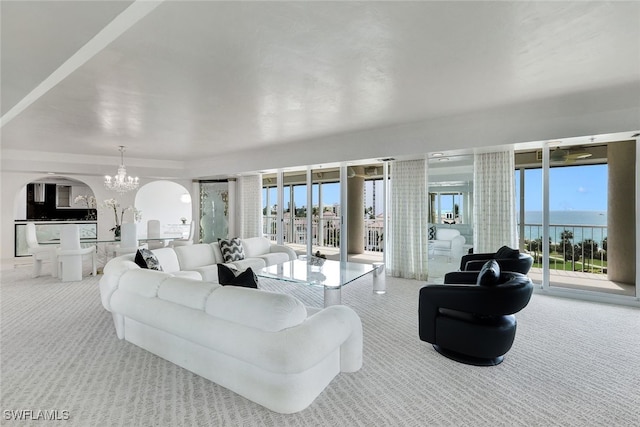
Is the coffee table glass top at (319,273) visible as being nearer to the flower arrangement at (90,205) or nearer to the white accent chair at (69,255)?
the white accent chair at (69,255)

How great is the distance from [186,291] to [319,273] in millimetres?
2178

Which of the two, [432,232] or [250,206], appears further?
[250,206]

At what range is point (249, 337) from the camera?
1.98m

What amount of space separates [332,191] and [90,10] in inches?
238

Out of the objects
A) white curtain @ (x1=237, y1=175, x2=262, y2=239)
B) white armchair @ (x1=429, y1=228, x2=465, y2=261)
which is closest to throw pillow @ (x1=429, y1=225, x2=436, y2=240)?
white armchair @ (x1=429, y1=228, x2=465, y2=261)

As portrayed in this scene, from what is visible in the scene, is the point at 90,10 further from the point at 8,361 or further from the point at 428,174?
the point at 428,174

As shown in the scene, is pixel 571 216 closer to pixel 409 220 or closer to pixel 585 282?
pixel 585 282

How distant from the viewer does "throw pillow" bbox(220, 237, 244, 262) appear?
5.42m

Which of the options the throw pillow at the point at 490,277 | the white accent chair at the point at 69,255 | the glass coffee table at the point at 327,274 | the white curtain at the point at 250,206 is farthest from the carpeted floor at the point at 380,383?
the white curtain at the point at 250,206

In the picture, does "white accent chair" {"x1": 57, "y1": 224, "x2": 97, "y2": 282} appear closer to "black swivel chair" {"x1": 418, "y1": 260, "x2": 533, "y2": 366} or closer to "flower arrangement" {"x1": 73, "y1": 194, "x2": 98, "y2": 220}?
"flower arrangement" {"x1": 73, "y1": 194, "x2": 98, "y2": 220}

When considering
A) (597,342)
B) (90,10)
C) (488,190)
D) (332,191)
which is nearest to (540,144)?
(488,190)

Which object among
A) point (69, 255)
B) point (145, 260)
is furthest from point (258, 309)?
point (69, 255)

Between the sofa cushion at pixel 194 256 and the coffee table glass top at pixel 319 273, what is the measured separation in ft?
4.46

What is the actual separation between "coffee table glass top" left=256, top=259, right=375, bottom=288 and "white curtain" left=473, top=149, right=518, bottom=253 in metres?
2.11
